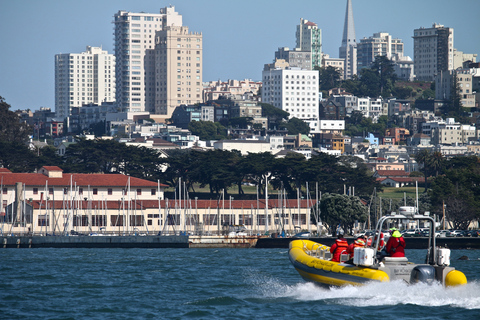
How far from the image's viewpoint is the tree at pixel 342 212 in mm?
72250

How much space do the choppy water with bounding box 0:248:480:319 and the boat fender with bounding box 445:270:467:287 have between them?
16 centimetres

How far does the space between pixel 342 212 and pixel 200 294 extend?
→ 42982 millimetres

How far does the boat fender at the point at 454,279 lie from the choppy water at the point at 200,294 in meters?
0.16

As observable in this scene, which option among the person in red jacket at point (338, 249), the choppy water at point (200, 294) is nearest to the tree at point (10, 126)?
the choppy water at point (200, 294)

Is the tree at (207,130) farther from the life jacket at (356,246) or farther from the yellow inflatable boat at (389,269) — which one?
the yellow inflatable boat at (389,269)

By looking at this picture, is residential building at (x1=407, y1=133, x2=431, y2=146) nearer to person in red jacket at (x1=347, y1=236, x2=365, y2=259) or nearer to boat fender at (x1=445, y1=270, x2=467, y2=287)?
person in red jacket at (x1=347, y1=236, x2=365, y2=259)

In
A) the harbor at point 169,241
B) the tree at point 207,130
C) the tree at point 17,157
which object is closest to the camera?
the harbor at point 169,241

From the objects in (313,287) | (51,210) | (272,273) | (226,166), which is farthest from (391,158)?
(313,287)

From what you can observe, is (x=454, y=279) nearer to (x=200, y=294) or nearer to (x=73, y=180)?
(x=200, y=294)

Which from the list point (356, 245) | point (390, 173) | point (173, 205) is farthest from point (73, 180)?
point (390, 173)

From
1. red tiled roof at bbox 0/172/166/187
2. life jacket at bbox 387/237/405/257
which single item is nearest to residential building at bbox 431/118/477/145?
red tiled roof at bbox 0/172/166/187

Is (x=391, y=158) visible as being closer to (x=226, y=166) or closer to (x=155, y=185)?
(x=226, y=166)

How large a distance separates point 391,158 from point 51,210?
333 ft

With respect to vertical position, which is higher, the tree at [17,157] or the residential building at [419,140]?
the residential building at [419,140]
